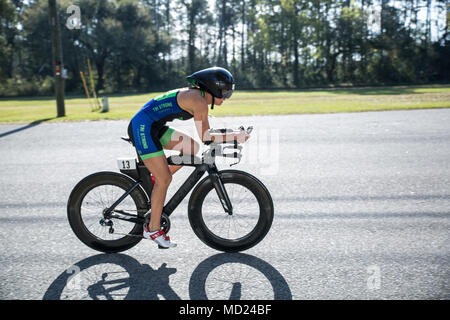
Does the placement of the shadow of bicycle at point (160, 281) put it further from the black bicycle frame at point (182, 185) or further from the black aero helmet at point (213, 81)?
the black aero helmet at point (213, 81)

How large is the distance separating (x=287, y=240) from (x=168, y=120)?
176 cm

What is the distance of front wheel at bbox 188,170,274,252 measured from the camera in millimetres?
3639

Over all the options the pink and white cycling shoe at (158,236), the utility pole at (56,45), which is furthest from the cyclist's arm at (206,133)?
the utility pole at (56,45)

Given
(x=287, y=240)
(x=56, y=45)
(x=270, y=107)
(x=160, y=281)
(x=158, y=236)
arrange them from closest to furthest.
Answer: (x=160, y=281)
(x=158, y=236)
(x=287, y=240)
(x=56, y=45)
(x=270, y=107)

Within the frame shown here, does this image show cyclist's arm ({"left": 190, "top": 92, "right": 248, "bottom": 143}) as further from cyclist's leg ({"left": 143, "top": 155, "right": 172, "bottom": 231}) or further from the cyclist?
cyclist's leg ({"left": 143, "top": 155, "right": 172, "bottom": 231})

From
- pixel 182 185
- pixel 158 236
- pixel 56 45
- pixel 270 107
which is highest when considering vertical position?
pixel 56 45

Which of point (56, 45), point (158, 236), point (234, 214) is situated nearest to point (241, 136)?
point (234, 214)

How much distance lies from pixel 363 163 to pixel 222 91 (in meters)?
4.73

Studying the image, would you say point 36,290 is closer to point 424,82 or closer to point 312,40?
point 424,82

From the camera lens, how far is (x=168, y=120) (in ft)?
11.5

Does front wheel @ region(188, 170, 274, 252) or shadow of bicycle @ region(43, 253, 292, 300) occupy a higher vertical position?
front wheel @ region(188, 170, 274, 252)

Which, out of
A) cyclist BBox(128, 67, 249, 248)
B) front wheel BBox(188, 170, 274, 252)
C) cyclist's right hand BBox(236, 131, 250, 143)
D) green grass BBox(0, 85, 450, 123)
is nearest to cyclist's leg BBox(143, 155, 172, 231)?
cyclist BBox(128, 67, 249, 248)

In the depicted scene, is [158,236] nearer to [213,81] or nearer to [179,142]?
[179,142]

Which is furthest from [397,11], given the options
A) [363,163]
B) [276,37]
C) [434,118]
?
[363,163]
